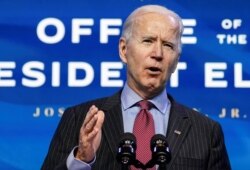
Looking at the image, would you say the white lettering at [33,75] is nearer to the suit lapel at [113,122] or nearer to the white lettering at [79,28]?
the white lettering at [79,28]

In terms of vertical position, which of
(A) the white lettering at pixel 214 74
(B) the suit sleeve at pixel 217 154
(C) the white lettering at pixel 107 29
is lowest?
(B) the suit sleeve at pixel 217 154

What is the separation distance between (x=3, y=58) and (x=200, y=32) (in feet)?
2.75

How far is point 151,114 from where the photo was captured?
1.96 meters

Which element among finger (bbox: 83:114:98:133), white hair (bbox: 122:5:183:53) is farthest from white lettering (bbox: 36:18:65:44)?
finger (bbox: 83:114:98:133)

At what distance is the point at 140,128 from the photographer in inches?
75.0

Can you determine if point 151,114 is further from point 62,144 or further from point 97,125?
point 97,125

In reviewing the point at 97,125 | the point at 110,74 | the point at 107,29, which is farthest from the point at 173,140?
the point at 107,29

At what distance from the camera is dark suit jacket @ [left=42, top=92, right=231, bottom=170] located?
185 cm

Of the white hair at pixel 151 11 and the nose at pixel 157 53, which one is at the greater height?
the white hair at pixel 151 11

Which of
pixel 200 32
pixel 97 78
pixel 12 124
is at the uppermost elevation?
pixel 200 32

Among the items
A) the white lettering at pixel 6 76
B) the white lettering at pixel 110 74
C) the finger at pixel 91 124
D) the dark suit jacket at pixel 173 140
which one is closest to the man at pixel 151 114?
the dark suit jacket at pixel 173 140

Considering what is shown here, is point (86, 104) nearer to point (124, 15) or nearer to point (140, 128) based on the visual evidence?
point (140, 128)

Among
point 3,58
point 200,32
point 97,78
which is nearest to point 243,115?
point 200,32

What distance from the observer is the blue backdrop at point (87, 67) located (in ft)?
8.64
